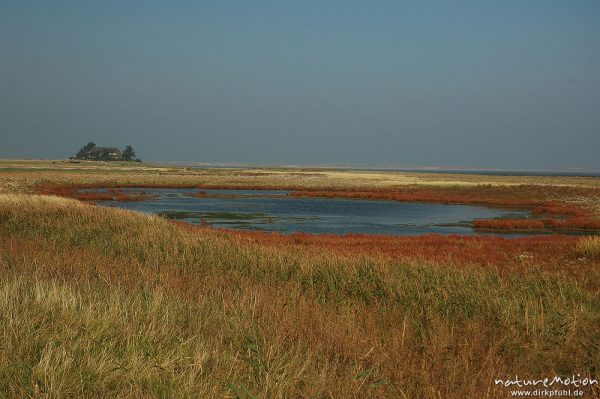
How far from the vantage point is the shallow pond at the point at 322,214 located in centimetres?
3375

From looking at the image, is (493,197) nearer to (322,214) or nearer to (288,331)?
(322,214)

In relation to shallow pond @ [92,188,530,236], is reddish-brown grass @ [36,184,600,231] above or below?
above

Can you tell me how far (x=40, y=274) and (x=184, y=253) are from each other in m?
4.98

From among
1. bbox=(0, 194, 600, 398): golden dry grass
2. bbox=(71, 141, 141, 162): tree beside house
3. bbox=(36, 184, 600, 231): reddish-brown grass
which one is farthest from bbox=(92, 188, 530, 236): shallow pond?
bbox=(71, 141, 141, 162): tree beside house

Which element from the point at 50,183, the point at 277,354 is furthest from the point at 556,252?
the point at 50,183

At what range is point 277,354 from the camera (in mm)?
6008

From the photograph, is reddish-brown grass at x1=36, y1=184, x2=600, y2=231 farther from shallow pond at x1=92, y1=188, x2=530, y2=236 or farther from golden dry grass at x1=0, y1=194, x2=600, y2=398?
golden dry grass at x1=0, y1=194, x2=600, y2=398

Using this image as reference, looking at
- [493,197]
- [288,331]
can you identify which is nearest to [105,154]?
[493,197]

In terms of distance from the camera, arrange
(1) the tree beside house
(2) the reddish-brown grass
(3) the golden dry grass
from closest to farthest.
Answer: (3) the golden dry grass, (2) the reddish-brown grass, (1) the tree beside house

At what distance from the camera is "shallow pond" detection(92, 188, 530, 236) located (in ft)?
111

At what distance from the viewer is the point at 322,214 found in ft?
140

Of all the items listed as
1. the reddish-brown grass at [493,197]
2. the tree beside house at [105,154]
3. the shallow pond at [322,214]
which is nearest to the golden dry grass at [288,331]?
the shallow pond at [322,214]

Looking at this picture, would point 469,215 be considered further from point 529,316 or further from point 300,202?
point 529,316

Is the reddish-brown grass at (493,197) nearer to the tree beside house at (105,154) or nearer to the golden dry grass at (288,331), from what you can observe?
the golden dry grass at (288,331)
